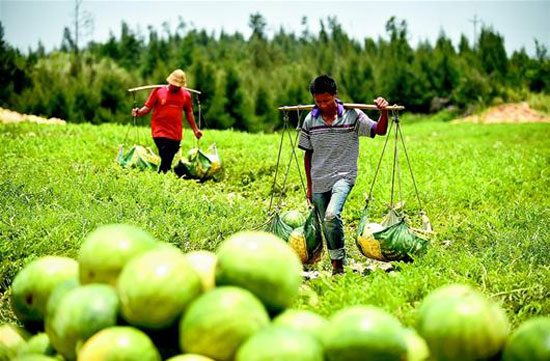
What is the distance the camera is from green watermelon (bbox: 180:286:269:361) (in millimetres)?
1640

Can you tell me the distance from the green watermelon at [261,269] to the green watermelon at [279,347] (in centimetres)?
18

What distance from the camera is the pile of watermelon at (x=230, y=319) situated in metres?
1.63

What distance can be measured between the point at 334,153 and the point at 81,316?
11.8 ft

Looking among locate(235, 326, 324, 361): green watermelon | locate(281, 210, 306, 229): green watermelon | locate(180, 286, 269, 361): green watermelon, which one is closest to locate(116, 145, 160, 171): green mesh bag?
locate(281, 210, 306, 229): green watermelon

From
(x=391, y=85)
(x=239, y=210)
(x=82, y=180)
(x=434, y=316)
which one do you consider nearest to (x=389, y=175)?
(x=239, y=210)

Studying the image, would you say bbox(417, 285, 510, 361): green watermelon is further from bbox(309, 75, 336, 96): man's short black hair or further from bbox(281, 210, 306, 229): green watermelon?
bbox(281, 210, 306, 229): green watermelon

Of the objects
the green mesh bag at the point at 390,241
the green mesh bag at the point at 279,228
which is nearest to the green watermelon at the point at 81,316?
the green mesh bag at the point at 390,241

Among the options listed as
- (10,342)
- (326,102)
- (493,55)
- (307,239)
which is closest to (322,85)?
(326,102)

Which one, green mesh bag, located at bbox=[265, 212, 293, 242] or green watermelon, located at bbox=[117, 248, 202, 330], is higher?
green watermelon, located at bbox=[117, 248, 202, 330]

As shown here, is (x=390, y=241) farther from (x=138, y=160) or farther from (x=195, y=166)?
(x=138, y=160)

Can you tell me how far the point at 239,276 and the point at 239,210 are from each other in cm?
505

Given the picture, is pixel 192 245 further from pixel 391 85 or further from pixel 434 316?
pixel 391 85

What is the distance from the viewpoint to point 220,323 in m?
1.64

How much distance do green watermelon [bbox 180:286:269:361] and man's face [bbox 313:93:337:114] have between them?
330cm
